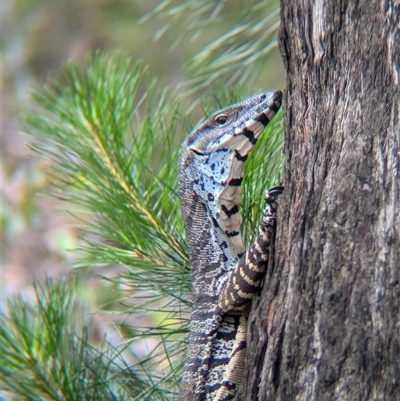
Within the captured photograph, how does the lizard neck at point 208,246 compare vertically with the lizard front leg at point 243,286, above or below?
above

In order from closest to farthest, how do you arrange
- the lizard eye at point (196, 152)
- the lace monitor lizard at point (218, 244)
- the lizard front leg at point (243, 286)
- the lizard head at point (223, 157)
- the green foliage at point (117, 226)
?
the lizard front leg at point (243, 286)
the lace monitor lizard at point (218, 244)
the lizard head at point (223, 157)
the green foliage at point (117, 226)
the lizard eye at point (196, 152)

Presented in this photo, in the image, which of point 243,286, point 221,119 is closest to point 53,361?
point 243,286

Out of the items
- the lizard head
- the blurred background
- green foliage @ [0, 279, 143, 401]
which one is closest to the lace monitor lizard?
the lizard head

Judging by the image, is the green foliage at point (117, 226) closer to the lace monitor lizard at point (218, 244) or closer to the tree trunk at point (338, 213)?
the lace monitor lizard at point (218, 244)

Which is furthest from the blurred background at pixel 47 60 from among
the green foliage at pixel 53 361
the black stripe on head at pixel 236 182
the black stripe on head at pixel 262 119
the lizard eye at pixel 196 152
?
the black stripe on head at pixel 262 119

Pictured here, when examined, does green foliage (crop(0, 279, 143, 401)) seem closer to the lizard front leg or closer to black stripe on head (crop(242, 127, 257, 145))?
the lizard front leg

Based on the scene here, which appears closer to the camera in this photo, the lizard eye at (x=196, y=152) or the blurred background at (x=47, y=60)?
the lizard eye at (x=196, y=152)
